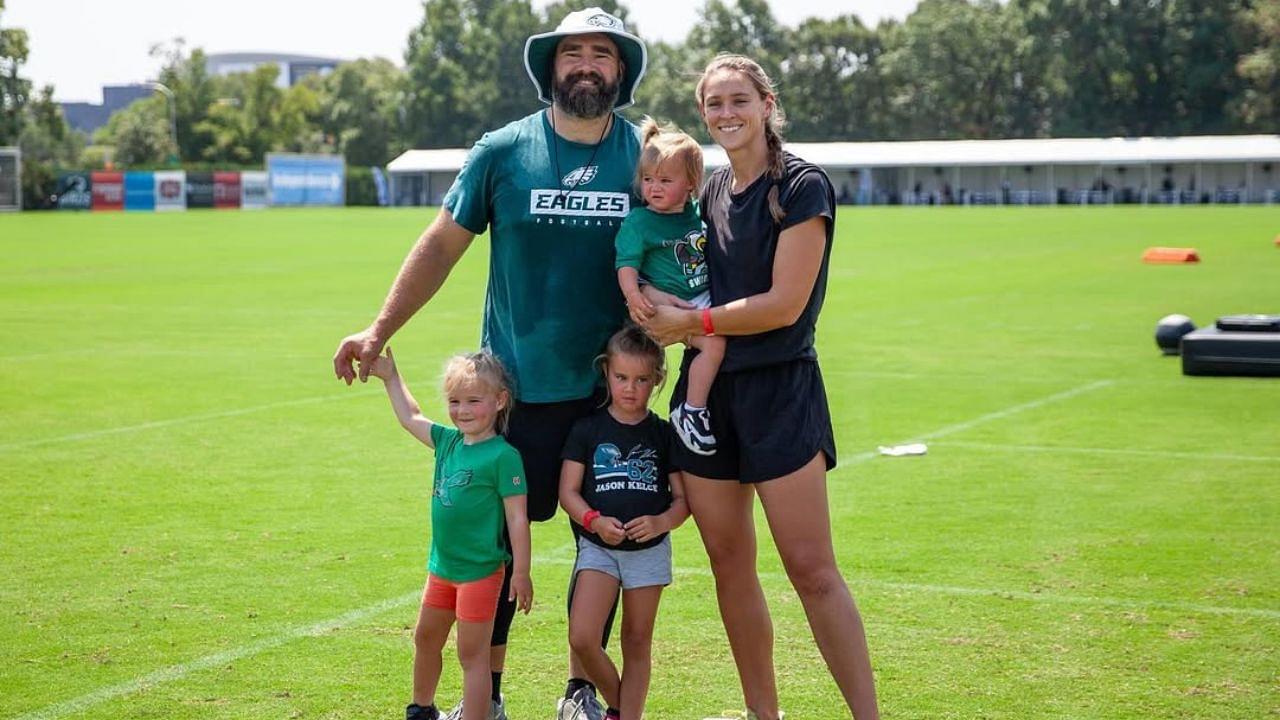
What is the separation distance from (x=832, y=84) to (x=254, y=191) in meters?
57.2

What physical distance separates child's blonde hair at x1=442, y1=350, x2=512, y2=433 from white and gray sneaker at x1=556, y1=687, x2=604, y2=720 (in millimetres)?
912

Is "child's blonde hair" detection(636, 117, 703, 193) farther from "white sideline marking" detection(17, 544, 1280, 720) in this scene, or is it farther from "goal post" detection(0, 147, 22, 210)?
"goal post" detection(0, 147, 22, 210)

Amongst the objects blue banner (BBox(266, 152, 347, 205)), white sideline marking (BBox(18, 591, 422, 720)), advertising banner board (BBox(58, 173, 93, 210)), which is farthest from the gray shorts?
blue banner (BBox(266, 152, 347, 205))

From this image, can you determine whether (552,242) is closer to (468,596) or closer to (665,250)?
(665,250)

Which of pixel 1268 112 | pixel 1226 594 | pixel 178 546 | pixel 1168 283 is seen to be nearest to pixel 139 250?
pixel 1168 283

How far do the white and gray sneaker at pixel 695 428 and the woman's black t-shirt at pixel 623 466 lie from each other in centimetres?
13

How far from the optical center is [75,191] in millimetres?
71438

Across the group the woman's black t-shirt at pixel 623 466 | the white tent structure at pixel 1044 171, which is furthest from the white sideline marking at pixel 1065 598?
the white tent structure at pixel 1044 171

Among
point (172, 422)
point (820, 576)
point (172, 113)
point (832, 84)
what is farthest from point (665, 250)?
point (832, 84)

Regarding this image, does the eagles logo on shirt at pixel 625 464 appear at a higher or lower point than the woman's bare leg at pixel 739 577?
higher

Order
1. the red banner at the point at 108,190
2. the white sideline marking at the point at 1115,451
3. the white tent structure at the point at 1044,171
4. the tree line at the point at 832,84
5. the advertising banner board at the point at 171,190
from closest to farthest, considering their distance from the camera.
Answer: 1. the white sideline marking at the point at 1115,451
2. the red banner at the point at 108,190
3. the advertising banner board at the point at 171,190
4. the white tent structure at the point at 1044,171
5. the tree line at the point at 832,84

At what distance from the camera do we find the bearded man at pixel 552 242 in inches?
202

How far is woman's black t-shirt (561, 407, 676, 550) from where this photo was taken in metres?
5.04

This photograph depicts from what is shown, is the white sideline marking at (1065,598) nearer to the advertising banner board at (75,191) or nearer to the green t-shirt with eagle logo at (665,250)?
the green t-shirt with eagle logo at (665,250)
